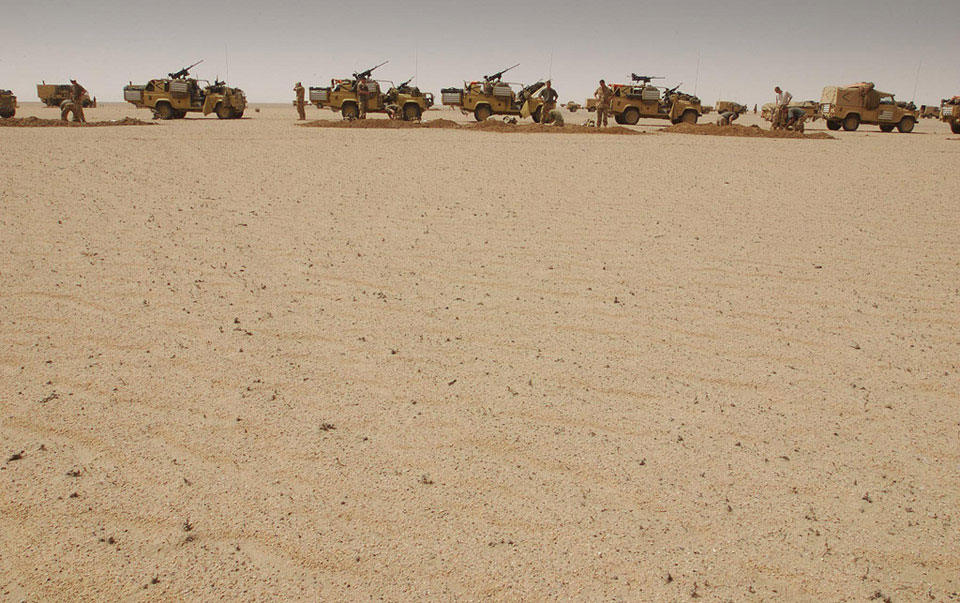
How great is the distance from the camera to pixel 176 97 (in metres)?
26.7

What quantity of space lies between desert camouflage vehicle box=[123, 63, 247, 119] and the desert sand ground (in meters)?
23.3

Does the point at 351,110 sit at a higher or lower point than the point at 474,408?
higher

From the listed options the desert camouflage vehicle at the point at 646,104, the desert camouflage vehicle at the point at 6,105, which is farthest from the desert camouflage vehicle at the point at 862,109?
the desert camouflage vehicle at the point at 6,105

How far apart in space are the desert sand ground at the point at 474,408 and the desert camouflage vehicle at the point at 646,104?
2140 centimetres

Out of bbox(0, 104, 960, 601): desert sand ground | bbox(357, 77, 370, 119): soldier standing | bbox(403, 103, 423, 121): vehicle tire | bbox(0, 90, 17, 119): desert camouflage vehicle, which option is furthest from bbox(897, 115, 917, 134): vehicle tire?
bbox(0, 90, 17, 119): desert camouflage vehicle

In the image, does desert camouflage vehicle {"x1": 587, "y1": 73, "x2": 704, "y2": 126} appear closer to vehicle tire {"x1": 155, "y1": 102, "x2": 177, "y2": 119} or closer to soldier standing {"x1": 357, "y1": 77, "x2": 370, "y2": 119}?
soldier standing {"x1": 357, "y1": 77, "x2": 370, "y2": 119}

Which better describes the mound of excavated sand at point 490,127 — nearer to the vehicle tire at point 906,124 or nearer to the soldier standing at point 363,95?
the soldier standing at point 363,95

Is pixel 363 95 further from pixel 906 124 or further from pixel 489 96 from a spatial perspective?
pixel 906 124

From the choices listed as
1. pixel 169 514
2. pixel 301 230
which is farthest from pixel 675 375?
pixel 301 230

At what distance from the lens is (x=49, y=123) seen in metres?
19.2

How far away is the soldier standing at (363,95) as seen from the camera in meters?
25.1

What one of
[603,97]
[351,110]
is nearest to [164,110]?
[351,110]

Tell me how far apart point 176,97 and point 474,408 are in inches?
1148

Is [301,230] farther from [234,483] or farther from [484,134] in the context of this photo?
[484,134]
